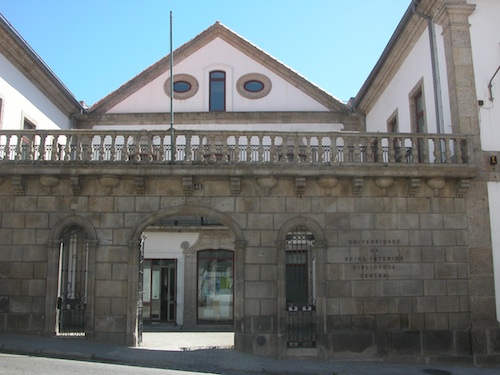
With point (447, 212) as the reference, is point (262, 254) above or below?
below

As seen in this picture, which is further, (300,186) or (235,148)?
(235,148)

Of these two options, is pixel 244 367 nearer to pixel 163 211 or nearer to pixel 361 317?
pixel 361 317

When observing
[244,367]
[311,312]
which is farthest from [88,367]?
[311,312]

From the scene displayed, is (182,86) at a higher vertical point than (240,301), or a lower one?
higher

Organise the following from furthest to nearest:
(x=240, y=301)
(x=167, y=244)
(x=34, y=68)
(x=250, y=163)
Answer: (x=167, y=244), (x=34, y=68), (x=250, y=163), (x=240, y=301)

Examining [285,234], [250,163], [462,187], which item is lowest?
[285,234]

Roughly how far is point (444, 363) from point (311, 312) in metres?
3.37

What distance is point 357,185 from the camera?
13203mm

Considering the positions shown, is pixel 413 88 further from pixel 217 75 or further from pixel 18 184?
pixel 18 184

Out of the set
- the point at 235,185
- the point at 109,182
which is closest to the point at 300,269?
the point at 235,185

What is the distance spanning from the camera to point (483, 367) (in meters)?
12.4

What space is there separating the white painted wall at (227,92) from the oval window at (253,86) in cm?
47

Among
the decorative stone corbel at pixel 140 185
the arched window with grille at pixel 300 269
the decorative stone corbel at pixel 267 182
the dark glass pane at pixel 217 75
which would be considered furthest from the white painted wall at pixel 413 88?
the decorative stone corbel at pixel 140 185

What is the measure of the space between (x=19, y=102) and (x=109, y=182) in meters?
6.27
